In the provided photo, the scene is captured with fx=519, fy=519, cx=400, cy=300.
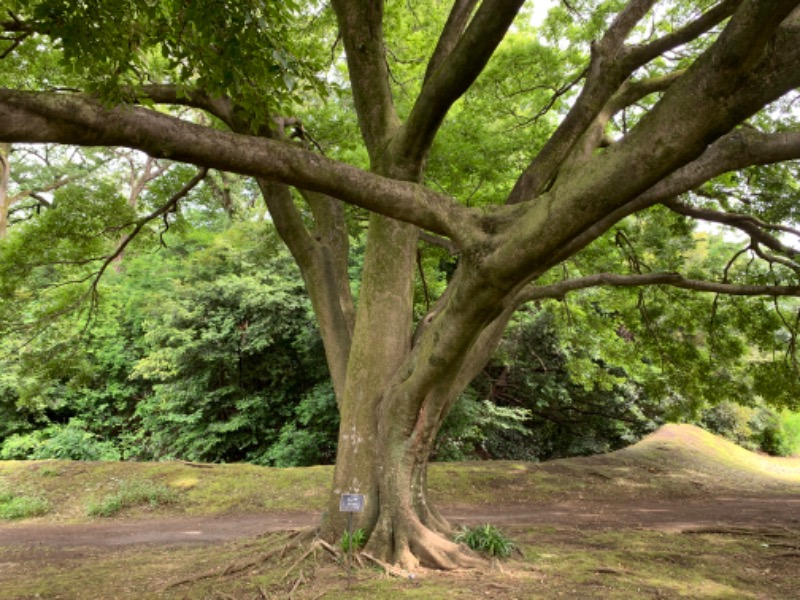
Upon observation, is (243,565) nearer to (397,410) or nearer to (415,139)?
(397,410)

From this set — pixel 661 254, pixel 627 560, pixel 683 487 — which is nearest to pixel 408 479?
pixel 627 560

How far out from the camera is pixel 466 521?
8.76 meters

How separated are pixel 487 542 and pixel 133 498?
7715 mm

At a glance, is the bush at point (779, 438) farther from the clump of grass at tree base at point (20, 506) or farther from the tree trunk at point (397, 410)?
the clump of grass at tree base at point (20, 506)

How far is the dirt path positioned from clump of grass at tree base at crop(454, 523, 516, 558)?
195 centimetres

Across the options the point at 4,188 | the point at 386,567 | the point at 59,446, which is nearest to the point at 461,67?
the point at 386,567

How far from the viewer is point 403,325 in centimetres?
640

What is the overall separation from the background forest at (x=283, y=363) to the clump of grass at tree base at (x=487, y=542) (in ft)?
19.0

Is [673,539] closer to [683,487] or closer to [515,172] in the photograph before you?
[683,487]

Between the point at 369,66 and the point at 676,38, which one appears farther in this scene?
the point at 369,66

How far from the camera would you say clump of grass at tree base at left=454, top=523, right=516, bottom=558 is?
5.93 metres

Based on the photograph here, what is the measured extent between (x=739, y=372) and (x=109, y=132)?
12576mm

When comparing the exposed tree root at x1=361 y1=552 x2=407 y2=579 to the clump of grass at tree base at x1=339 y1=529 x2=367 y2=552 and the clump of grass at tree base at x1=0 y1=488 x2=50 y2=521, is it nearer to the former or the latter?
the clump of grass at tree base at x1=339 y1=529 x2=367 y2=552

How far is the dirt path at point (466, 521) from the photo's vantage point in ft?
26.7
